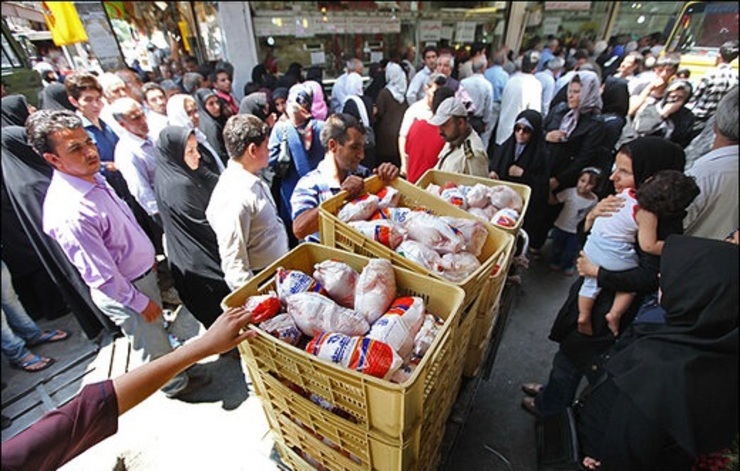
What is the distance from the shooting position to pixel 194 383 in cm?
252

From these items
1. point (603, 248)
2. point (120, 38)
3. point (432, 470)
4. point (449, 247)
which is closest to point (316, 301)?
point (449, 247)

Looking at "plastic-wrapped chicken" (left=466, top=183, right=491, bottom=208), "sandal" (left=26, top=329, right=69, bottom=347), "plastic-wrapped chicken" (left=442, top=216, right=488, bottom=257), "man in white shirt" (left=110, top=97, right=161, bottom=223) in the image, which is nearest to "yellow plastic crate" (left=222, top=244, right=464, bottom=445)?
"plastic-wrapped chicken" (left=442, top=216, right=488, bottom=257)

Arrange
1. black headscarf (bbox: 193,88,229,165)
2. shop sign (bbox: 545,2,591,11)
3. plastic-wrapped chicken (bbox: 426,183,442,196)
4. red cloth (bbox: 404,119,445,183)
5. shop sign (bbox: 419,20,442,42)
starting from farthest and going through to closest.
A: 1. shop sign (bbox: 545,2,591,11)
2. shop sign (bbox: 419,20,442,42)
3. black headscarf (bbox: 193,88,229,165)
4. red cloth (bbox: 404,119,445,183)
5. plastic-wrapped chicken (bbox: 426,183,442,196)

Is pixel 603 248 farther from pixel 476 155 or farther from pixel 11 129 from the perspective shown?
pixel 11 129

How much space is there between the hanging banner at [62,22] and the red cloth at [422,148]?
329 cm

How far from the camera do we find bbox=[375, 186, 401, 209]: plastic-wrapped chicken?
187 cm

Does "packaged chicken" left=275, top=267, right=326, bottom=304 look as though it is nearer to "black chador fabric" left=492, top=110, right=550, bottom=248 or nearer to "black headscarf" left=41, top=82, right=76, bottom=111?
"black chador fabric" left=492, top=110, right=550, bottom=248

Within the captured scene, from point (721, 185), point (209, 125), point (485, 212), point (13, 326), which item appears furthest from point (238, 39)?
point (721, 185)

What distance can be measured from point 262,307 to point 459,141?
2.08 meters

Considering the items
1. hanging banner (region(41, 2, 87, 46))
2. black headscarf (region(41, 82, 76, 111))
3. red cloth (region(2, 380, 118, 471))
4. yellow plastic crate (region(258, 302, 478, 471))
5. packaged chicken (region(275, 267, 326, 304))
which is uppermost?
Result: hanging banner (region(41, 2, 87, 46))

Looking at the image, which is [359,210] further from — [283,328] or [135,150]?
[135,150]

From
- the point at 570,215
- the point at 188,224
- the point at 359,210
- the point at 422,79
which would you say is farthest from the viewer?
the point at 422,79

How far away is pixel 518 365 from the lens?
102 inches

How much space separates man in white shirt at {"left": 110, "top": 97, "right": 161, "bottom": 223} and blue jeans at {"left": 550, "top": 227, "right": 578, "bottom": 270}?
13.8ft
